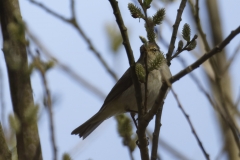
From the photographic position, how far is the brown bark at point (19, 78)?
2.66m

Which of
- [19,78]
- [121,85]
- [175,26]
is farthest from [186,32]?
[121,85]

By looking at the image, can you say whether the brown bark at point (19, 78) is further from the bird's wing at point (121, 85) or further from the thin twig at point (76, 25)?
the bird's wing at point (121, 85)

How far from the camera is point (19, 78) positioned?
309 cm

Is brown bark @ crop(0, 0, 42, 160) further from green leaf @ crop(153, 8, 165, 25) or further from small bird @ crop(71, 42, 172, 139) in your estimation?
small bird @ crop(71, 42, 172, 139)

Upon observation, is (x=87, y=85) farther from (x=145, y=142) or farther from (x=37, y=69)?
(x=37, y=69)

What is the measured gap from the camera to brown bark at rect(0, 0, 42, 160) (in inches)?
105

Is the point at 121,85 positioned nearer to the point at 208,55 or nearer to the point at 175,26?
the point at 175,26

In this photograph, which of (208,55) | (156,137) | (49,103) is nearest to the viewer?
(208,55)

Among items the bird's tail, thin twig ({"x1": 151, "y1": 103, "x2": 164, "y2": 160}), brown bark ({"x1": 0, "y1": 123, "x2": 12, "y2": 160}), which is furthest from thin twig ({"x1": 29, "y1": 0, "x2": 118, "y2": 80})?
the bird's tail

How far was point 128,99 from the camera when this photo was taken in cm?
457

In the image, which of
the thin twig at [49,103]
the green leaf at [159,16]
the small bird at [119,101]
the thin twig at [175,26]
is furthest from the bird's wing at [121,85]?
the thin twig at [49,103]

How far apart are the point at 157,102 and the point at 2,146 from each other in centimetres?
94

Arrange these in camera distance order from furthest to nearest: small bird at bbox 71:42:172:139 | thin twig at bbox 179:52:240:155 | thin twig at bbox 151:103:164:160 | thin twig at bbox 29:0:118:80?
small bird at bbox 71:42:172:139 < thin twig at bbox 29:0:118:80 < thin twig at bbox 151:103:164:160 < thin twig at bbox 179:52:240:155

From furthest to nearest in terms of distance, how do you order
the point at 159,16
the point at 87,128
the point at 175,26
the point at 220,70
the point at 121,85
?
the point at 87,128 < the point at 121,85 < the point at 220,70 < the point at 175,26 < the point at 159,16
